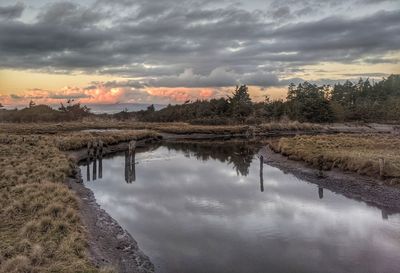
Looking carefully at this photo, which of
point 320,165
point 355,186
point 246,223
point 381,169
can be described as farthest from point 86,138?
point 246,223

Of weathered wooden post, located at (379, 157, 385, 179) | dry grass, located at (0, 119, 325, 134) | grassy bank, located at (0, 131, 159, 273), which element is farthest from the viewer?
dry grass, located at (0, 119, 325, 134)

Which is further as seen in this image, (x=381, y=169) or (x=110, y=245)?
(x=381, y=169)

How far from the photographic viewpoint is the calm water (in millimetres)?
16469

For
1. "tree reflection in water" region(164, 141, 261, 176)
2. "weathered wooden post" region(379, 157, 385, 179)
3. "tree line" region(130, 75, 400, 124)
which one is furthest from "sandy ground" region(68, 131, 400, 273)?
"tree line" region(130, 75, 400, 124)

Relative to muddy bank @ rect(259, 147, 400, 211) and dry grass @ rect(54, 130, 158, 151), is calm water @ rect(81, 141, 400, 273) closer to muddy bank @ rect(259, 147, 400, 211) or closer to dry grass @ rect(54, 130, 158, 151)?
muddy bank @ rect(259, 147, 400, 211)

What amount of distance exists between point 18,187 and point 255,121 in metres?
107

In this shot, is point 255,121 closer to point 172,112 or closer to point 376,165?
point 172,112

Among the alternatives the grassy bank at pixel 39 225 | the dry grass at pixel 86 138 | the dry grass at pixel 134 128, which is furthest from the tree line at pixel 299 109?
the grassy bank at pixel 39 225

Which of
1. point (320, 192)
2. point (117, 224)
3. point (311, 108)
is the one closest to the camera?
point (117, 224)

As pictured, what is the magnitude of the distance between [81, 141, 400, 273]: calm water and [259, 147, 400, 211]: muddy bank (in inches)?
31.9

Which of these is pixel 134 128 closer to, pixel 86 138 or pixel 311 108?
pixel 86 138

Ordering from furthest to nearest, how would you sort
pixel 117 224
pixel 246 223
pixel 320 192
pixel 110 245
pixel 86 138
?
1. pixel 86 138
2. pixel 320 192
3. pixel 246 223
4. pixel 117 224
5. pixel 110 245

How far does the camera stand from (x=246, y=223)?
72.9ft

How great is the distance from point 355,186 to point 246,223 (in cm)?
1177
